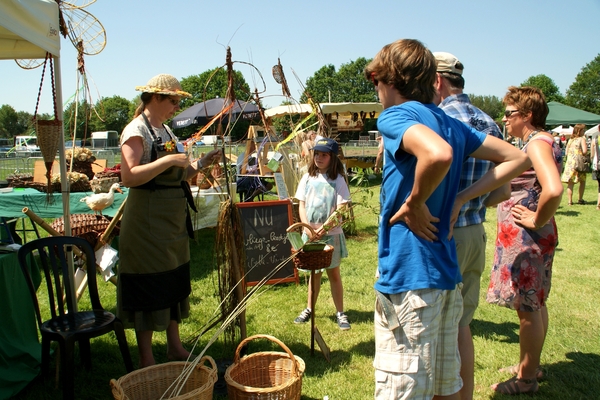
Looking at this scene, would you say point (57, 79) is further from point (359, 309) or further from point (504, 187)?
point (359, 309)

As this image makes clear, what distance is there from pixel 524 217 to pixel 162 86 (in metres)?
2.24

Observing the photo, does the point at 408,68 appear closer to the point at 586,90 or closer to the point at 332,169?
the point at 332,169

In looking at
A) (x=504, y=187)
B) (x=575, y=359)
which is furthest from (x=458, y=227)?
(x=575, y=359)

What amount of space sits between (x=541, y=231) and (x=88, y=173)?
508cm

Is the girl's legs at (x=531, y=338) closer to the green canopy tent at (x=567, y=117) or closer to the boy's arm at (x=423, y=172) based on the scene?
the boy's arm at (x=423, y=172)

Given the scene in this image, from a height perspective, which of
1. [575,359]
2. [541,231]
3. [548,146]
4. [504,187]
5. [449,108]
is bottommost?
[575,359]

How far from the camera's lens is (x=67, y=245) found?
3.04 meters

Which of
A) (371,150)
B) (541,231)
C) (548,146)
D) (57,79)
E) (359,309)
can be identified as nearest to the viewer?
(548,146)

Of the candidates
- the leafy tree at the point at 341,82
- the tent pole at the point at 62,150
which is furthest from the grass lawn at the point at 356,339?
the leafy tree at the point at 341,82

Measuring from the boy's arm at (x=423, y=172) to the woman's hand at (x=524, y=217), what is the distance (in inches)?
49.4

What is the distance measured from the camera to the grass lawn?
298 cm

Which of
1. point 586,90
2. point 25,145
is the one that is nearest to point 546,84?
point 586,90

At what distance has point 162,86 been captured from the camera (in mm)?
2812

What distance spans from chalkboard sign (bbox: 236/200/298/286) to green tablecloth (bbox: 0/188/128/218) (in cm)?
136
